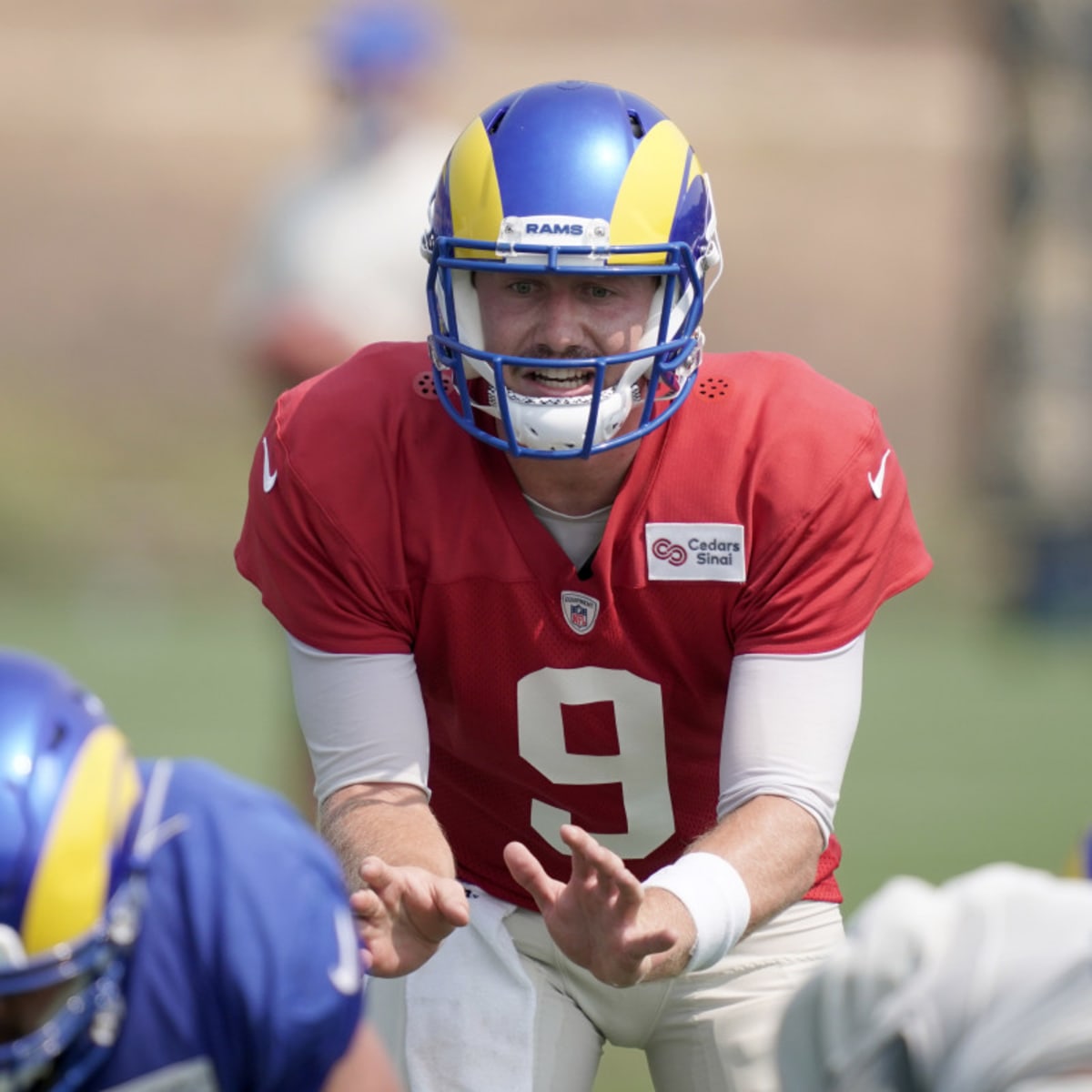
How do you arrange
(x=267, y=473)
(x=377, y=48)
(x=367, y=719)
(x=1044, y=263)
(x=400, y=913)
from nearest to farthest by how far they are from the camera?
(x=400, y=913), (x=367, y=719), (x=267, y=473), (x=377, y=48), (x=1044, y=263)

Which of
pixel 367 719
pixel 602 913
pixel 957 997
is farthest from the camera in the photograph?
pixel 367 719

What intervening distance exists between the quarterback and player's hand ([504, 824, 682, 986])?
28 cm

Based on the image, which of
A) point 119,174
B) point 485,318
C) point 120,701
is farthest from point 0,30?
point 485,318

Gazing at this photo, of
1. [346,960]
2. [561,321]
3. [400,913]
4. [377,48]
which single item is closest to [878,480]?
[561,321]

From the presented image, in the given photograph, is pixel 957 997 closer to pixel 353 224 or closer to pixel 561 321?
pixel 561 321

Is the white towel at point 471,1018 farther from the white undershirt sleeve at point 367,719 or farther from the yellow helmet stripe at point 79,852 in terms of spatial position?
the yellow helmet stripe at point 79,852

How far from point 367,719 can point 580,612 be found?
353mm

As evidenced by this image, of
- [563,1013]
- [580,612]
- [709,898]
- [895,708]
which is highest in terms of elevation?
[580,612]

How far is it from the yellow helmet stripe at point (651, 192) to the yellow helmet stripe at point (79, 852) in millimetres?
1319

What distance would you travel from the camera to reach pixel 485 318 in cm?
308

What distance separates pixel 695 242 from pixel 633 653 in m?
0.64

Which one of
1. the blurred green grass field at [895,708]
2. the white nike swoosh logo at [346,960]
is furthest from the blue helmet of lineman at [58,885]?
the blurred green grass field at [895,708]

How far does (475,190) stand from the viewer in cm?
310

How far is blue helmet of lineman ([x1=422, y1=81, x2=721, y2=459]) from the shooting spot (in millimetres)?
2980
